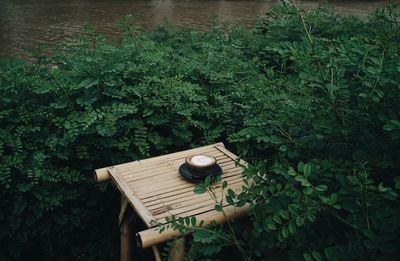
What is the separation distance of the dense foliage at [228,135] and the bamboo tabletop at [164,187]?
0.22m

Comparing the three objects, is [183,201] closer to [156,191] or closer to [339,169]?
[156,191]

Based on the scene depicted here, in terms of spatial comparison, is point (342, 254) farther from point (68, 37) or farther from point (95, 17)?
point (95, 17)

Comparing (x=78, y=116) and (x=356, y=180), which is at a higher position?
(x=356, y=180)

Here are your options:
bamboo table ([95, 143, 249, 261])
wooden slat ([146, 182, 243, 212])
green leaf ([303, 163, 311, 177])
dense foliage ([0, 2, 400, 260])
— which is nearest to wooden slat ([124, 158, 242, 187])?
bamboo table ([95, 143, 249, 261])

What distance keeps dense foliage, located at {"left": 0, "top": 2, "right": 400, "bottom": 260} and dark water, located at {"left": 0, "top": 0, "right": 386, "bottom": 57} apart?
200 inches

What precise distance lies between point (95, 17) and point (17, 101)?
9424mm

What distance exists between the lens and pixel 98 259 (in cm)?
291

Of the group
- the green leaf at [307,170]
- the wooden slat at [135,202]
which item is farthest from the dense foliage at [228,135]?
the wooden slat at [135,202]

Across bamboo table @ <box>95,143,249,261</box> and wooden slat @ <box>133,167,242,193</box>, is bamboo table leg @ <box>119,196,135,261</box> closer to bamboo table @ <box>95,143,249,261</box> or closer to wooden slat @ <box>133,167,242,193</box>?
bamboo table @ <box>95,143,249,261</box>

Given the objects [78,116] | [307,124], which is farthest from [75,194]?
[307,124]

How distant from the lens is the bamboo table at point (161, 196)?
6.14ft

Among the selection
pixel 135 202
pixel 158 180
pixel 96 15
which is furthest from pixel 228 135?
pixel 96 15

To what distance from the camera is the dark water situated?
29.8 feet

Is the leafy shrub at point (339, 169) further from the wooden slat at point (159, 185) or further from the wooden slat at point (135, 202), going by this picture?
the wooden slat at point (159, 185)
